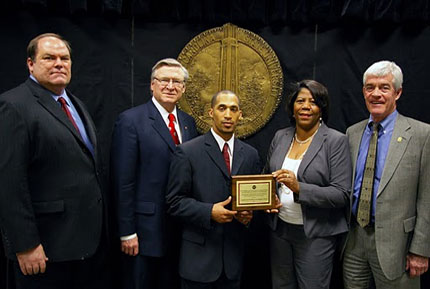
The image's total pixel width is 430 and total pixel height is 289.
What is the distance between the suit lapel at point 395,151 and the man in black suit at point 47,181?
1.60 meters

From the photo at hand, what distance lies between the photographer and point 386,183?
6.91ft

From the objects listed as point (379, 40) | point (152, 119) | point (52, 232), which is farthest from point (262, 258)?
point (379, 40)

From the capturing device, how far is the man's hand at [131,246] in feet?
7.23

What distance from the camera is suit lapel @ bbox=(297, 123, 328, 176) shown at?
7.13 ft

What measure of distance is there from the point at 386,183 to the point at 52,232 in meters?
1.82

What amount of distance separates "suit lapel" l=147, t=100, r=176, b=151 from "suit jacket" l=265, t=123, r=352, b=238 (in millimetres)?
795

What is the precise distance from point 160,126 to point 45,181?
73 centimetres

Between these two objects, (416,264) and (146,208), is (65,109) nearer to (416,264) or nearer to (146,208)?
(146,208)

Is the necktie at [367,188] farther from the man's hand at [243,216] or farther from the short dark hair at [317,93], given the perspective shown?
the man's hand at [243,216]

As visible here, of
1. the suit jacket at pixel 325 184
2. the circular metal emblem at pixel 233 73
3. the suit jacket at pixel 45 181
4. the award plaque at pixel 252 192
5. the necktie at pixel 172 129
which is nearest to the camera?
the suit jacket at pixel 45 181

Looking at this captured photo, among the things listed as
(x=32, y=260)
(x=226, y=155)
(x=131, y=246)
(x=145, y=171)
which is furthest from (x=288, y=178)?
(x=32, y=260)

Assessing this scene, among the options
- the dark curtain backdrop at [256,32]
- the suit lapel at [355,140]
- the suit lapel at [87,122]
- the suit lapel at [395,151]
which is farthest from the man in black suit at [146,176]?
the suit lapel at [395,151]

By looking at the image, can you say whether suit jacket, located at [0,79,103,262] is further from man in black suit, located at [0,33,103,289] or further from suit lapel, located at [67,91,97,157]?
suit lapel, located at [67,91,97,157]

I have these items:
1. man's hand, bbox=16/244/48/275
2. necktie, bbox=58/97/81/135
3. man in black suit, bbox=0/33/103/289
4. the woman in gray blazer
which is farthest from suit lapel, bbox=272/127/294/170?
man's hand, bbox=16/244/48/275
